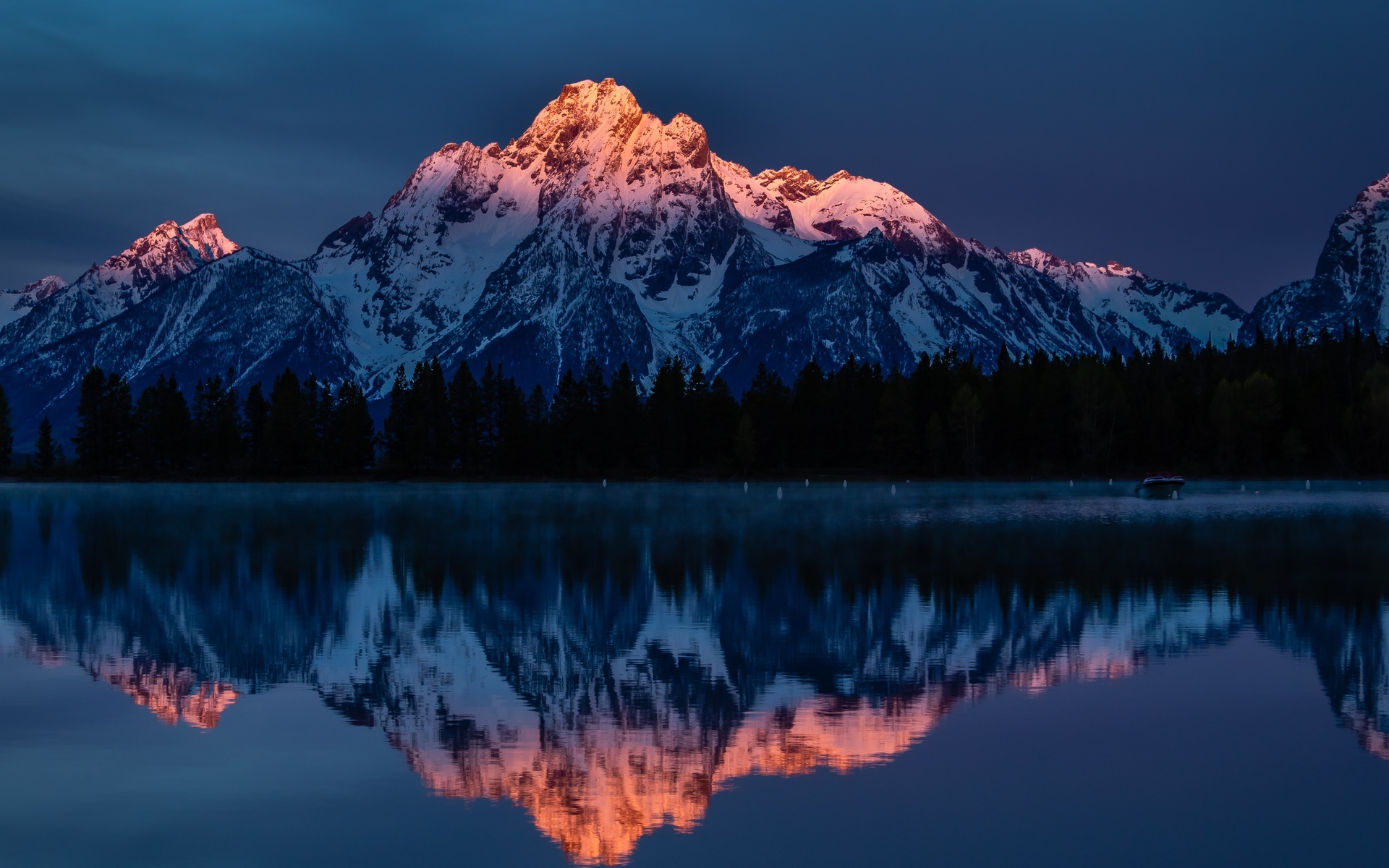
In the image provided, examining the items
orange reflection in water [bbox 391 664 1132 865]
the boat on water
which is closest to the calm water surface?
orange reflection in water [bbox 391 664 1132 865]

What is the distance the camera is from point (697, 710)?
89.6 ft

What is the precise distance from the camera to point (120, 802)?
21.1 m

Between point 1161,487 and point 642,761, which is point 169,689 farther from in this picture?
point 1161,487

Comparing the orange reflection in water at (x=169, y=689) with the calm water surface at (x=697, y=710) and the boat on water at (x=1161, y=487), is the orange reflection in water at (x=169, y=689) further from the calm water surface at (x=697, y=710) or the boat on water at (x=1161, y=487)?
the boat on water at (x=1161, y=487)

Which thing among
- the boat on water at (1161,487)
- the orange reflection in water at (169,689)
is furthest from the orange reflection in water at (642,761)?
the boat on water at (1161,487)

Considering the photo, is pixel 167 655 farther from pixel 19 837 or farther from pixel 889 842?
pixel 889 842

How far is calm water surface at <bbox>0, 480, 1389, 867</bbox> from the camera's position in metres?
19.5

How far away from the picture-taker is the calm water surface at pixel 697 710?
19469mm

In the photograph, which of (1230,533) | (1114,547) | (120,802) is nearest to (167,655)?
(120,802)

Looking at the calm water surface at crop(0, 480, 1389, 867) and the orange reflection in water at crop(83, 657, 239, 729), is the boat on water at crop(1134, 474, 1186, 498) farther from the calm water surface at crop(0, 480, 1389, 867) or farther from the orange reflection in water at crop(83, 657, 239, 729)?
the orange reflection in water at crop(83, 657, 239, 729)

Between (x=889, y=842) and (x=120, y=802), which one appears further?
(x=120, y=802)

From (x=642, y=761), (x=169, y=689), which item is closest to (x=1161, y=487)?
(x=169, y=689)

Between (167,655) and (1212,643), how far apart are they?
2786cm

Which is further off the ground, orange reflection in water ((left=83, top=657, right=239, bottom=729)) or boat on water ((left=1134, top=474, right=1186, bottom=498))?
boat on water ((left=1134, top=474, right=1186, bottom=498))
